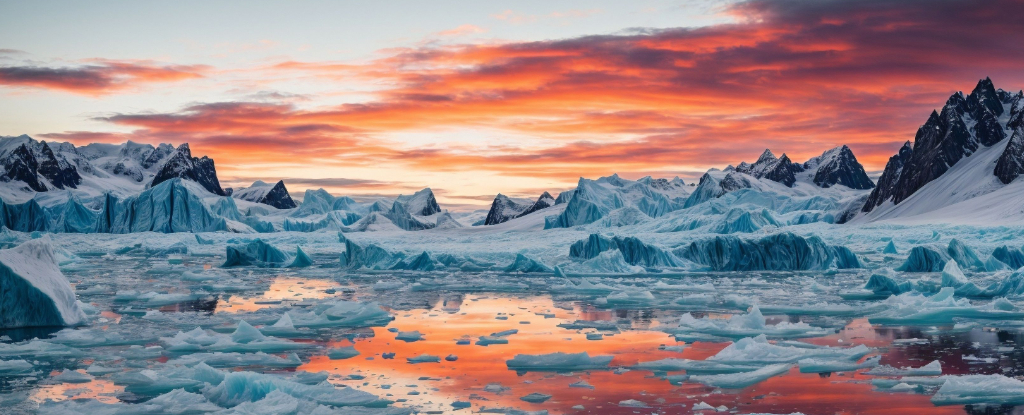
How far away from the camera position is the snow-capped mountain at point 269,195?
142875mm

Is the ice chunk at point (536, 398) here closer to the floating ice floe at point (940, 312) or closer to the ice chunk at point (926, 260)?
the floating ice floe at point (940, 312)

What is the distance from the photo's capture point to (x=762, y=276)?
2889 cm

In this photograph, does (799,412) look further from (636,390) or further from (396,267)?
(396,267)

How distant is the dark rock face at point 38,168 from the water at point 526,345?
11886 cm

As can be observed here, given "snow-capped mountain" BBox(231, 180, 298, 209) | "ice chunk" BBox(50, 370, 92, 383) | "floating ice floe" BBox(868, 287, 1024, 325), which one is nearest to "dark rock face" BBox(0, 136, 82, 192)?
"snow-capped mountain" BBox(231, 180, 298, 209)

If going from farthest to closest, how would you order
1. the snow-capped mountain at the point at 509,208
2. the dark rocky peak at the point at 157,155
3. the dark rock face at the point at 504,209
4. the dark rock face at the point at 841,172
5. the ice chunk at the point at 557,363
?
the dark rocky peak at the point at 157,155, the dark rock face at the point at 841,172, the dark rock face at the point at 504,209, the snow-capped mountain at the point at 509,208, the ice chunk at the point at 557,363

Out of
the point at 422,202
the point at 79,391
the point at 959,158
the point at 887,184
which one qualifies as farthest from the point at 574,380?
the point at 422,202

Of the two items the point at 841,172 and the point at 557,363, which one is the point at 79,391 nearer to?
the point at 557,363

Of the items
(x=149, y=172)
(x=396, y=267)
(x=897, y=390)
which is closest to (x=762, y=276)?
(x=396, y=267)

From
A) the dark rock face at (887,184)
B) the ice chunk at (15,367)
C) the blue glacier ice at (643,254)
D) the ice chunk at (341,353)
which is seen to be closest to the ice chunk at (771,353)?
the ice chunk at (341,353)

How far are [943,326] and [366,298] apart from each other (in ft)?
41.4

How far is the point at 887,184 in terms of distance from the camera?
3824 inches

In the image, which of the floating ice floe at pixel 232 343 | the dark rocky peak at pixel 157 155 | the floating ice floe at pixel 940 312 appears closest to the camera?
the floating ice floe at pixel 232 343

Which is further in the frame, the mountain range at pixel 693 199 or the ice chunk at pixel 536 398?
the mountain range at pixel 693 199
